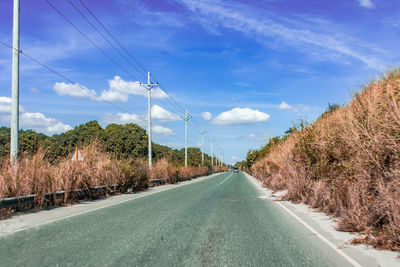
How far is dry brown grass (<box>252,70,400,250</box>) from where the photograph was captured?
6.32 meters

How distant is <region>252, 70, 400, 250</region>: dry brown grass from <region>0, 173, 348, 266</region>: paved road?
1165mm

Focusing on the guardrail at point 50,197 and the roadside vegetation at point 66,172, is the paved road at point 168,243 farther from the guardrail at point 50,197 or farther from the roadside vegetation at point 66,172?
the roadside vegetation at point 66,172

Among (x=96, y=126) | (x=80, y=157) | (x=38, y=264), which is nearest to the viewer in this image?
(x=38, y=264)

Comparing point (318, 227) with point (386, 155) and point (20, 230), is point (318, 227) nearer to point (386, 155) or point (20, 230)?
point (386, 155)

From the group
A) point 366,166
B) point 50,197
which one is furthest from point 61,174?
point 366,166

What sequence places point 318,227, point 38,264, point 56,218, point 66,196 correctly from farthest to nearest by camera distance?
point 66,196 → point 56,218 → point 318,227 → point 38,264

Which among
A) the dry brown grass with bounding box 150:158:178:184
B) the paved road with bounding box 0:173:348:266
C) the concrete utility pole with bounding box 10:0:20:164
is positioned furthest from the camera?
the dry brown grass with bounding box 150:158:178:184

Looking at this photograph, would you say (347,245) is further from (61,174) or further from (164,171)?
(164,171)

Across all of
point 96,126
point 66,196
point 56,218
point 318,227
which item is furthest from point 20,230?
point 96,126

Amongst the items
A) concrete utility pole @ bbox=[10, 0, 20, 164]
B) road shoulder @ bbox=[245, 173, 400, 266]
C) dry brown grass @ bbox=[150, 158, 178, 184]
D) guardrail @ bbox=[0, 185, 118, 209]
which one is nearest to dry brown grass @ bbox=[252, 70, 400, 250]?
road shoulder @ bbox=[245, 173, 400, 266]

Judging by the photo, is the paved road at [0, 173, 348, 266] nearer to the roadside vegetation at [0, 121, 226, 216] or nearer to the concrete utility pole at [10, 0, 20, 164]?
the roadside vegetation at [0, 121, 226, 216]

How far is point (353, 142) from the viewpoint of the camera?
8.26 m

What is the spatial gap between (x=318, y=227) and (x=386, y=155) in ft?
8.01

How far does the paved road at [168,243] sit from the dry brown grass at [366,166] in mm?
1165
